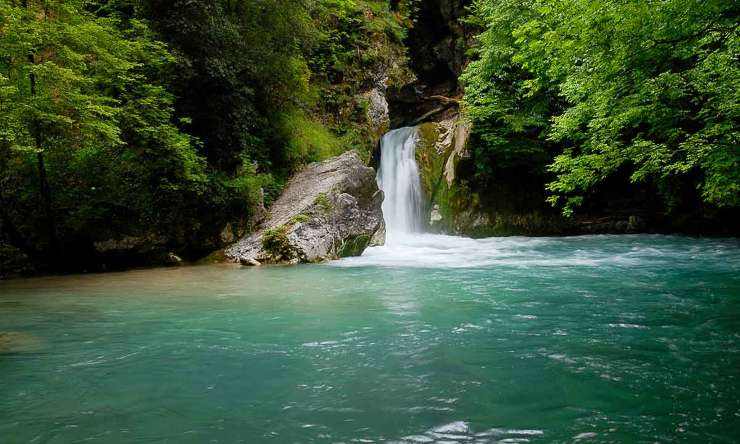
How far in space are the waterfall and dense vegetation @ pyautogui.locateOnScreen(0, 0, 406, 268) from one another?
210 inches

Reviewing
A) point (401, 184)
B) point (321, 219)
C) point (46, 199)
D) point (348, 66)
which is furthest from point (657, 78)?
point (348, 66)

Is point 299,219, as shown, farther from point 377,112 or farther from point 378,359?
point 377,112

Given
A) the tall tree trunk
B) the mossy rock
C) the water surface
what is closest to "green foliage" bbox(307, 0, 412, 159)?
the mossy rock

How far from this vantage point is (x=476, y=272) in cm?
984

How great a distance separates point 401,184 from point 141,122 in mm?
11180

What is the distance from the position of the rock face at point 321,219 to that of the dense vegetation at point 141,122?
40.8 inches

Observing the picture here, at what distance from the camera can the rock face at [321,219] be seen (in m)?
11.9

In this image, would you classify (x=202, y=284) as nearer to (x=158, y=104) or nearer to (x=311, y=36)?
(x=158, y=104)

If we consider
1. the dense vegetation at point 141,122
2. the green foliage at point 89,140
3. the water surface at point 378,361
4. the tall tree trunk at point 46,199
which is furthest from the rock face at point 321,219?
the tall tree trunk at point 46,199

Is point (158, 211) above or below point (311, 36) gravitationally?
below

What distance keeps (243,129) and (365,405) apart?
11.8 metres

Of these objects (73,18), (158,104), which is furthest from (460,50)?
(73,18)

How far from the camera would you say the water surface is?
10.7 feet

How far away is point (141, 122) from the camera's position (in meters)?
11.2
